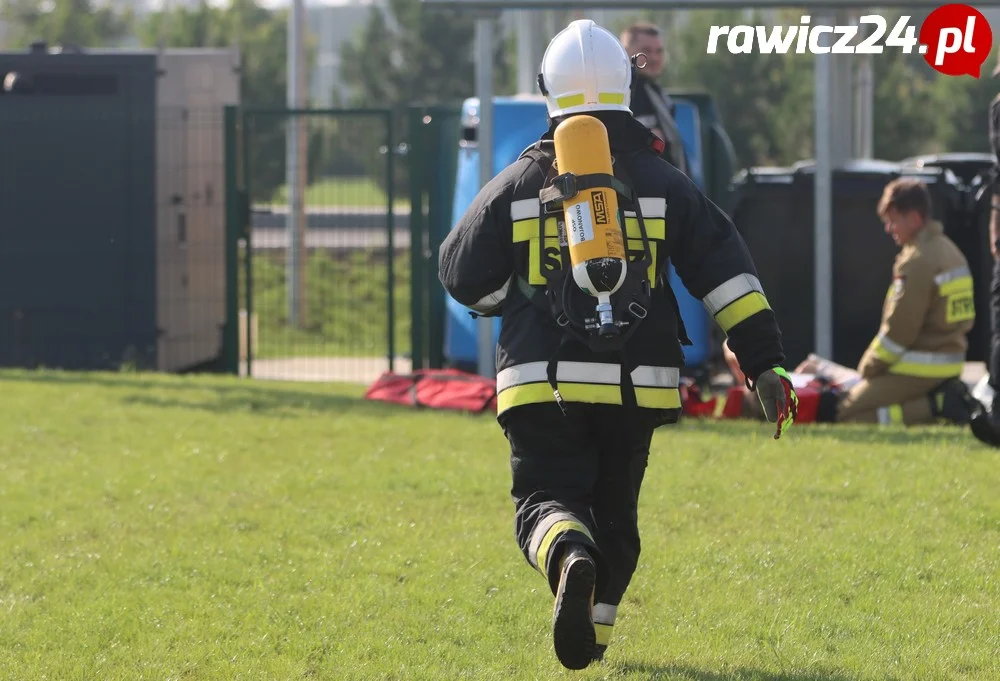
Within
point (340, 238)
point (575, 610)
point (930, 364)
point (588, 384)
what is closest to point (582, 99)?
point (588, 384)

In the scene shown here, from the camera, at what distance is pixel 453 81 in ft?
131

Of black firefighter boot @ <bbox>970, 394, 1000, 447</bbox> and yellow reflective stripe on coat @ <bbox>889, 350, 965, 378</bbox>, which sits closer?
black firefighter boot @ <bbox>970, 394, 1000, 447</bbox>

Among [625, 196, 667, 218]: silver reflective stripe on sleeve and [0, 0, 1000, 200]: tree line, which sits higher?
[0, 0, 1000, 200]: tree line

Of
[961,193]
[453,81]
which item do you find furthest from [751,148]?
[961,193]

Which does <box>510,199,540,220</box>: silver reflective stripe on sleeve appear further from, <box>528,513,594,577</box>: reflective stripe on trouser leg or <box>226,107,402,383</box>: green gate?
<box>226,107,402,383</box>: green gate

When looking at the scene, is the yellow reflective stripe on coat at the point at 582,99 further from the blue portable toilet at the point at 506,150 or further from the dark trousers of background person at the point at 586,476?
the blue portable toilet at the point at 506,150

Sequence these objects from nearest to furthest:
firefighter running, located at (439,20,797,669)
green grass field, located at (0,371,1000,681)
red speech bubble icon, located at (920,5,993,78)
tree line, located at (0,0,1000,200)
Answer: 1. firefighter running, located at (439,20,797,669)
2. green grass field, located at (0,371,1000,681)
3. red speech bubble icon, located at (920,5,993,78)
4. tree line, located at (0,0,1000,200)

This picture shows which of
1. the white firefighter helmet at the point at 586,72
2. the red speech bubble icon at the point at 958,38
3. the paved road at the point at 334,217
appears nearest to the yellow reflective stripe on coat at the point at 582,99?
the white firefighter helmet at the point at 586,72

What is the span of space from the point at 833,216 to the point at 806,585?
22.7 feet

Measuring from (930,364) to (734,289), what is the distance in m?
5.32

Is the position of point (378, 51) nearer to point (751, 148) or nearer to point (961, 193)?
point (751, 148)

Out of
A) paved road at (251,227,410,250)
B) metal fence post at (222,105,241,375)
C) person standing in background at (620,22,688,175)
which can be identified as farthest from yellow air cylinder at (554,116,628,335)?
paved road at (251,227,410,250)

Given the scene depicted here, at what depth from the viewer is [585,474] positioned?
4523 millimetres

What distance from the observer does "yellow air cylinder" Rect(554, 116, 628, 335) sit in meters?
4.25
